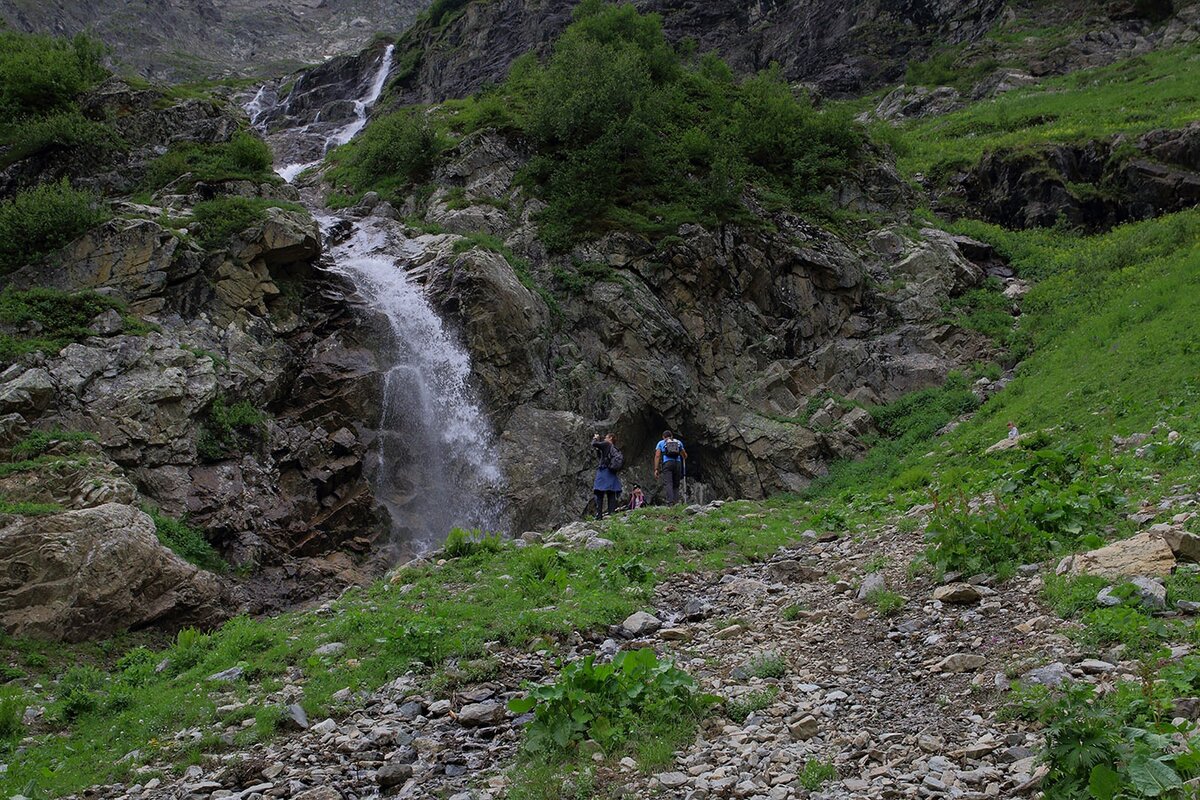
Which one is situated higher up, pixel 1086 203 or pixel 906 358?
pixel 1086 203

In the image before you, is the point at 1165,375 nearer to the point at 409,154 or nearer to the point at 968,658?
the point at 968,658

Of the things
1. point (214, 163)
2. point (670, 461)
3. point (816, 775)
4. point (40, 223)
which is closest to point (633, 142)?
point (214, 163)

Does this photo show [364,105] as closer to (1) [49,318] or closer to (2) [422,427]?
(2) [422,427]

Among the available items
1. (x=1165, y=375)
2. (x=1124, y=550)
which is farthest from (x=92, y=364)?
(x=1165, y=375)

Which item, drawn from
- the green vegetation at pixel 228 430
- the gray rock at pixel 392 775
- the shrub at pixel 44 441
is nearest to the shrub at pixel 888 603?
the gray rock at pixel 392 775

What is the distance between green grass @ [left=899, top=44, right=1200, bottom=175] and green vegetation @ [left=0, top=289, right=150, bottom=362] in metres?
41.6

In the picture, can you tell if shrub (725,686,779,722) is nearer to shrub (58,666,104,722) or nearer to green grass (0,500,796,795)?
green grass (0,500,796,795)

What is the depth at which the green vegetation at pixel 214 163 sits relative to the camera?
27.0 metres

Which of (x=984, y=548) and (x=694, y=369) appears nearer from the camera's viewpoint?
(x=984, y=548)

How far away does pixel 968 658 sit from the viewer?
248 inches

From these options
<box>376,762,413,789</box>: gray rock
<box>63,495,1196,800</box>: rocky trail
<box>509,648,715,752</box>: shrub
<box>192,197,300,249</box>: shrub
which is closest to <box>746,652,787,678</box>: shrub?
<box>63,495,1196,800</box>: rocky trail

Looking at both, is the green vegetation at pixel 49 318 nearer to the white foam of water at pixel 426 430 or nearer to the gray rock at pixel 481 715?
the white foam of water at pixel 426 430

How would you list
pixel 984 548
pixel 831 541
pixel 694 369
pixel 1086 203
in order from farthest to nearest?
1. pixel 1086 203
2. pixel 694 369
3. pixel 831 541
4. pixel 984 548

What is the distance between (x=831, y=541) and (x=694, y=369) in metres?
16.0
